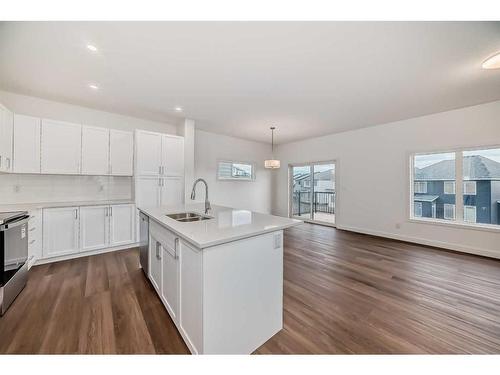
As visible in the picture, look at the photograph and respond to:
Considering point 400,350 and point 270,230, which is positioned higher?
point 270,230

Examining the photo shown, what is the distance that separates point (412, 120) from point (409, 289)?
358cm

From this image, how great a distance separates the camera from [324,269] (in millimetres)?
2861

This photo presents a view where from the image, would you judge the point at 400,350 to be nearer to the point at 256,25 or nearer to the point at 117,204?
the point at 256,25

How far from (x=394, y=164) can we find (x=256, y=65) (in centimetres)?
395

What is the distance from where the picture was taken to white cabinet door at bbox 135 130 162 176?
379 cm

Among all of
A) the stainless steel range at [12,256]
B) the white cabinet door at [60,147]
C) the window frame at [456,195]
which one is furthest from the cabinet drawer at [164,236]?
the window frame at [456,195]

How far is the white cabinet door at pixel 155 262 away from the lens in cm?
202

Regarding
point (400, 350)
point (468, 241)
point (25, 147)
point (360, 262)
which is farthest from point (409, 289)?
point (25, 147)

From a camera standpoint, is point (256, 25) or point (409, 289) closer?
point (256, 25)

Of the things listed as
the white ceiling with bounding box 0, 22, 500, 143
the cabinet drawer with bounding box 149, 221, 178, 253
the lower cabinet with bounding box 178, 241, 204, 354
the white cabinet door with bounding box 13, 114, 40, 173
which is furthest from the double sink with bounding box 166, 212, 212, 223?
the white cabinet door with bounding box 13, 114, 40, 173

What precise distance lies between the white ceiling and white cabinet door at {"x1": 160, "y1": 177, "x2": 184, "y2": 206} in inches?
53.8

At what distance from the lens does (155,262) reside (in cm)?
216
